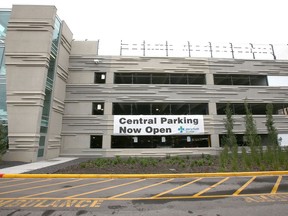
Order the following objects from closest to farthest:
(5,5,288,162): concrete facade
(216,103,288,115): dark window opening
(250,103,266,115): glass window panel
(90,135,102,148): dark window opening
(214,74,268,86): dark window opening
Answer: (5,5,288,162): concrete facade → (90,135,102,148): dark window opening → (216,103,288,115): dark window opening → (250,103,266,115): glass window panel → (214,74,268,86): dark window opening

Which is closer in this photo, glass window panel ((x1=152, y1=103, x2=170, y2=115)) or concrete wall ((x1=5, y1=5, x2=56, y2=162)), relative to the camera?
concrete wall ((x1=5, y1=5, x2=56, y2=162))

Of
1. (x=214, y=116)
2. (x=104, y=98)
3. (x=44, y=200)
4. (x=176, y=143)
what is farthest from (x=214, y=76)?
(x=44, y=200)

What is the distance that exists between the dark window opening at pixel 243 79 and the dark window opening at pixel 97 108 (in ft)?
48.5

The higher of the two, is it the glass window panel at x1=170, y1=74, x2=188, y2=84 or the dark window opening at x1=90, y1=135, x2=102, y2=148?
the glass window panel at x1=170, y1=74, x2=188, y2=84

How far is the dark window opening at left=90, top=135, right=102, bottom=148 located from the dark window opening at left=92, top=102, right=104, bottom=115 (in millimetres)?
2770

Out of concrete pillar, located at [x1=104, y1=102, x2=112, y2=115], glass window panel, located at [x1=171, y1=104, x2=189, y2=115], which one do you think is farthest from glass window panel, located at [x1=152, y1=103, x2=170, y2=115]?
concrete pillar, located at [x1=104, y1=102, x2=112, y2=115]

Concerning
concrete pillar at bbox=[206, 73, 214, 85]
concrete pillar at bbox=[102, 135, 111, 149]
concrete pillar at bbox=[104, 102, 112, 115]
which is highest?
concrete pillar at bbox=[206, 73, 214, 85]

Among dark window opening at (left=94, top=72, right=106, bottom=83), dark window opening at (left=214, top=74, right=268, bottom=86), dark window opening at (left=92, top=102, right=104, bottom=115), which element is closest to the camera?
dark window opening at (left=92, top=102, right=104, bottom=115)

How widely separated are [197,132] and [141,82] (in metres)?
9.07

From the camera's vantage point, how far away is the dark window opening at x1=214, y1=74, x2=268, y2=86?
25.8 m

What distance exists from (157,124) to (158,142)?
209 cm

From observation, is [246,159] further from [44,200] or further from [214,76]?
[214,76]

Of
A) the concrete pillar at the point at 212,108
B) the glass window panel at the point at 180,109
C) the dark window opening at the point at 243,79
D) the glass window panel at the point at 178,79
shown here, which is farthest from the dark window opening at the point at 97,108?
the dark window opening at the point at 243,79

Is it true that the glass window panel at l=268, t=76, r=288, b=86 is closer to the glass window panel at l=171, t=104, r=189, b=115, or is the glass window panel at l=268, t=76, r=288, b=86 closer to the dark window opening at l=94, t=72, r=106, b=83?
the glass window panel at l=171, t=104, r=189, b=115
